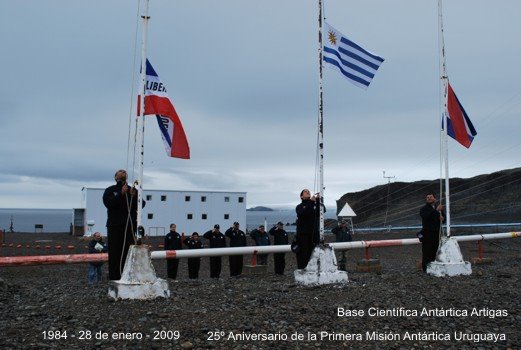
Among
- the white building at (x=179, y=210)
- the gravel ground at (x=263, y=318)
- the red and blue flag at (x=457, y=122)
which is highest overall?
the red and blue flag at (x=457, y=122)

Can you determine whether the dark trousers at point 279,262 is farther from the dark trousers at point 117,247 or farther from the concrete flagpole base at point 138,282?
the concrete flagpole base at point 138,282

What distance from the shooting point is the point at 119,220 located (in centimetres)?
1016

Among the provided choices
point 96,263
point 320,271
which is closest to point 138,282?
point 320,271

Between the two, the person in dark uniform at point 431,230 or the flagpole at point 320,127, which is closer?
the flagpole at point 320,127

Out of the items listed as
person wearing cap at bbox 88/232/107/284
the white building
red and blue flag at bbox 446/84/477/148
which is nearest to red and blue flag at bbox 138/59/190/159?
person wearing cap at bbox 88/232/107/284

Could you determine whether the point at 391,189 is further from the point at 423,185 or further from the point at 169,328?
the point at 169,328

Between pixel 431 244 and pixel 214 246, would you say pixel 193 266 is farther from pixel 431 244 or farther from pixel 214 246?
pixel 431 244

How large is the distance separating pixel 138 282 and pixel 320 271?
13.1 ft

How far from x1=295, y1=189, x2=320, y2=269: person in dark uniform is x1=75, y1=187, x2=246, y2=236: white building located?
38.2m

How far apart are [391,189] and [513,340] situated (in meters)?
93.8

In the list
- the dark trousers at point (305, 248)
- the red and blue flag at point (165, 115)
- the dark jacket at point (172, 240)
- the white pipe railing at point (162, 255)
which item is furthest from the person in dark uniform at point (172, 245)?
the red and blue flag at point (165, 115)

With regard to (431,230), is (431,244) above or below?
below

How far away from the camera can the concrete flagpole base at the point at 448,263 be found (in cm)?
1360

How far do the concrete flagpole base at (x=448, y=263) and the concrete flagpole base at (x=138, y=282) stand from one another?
7543mm
